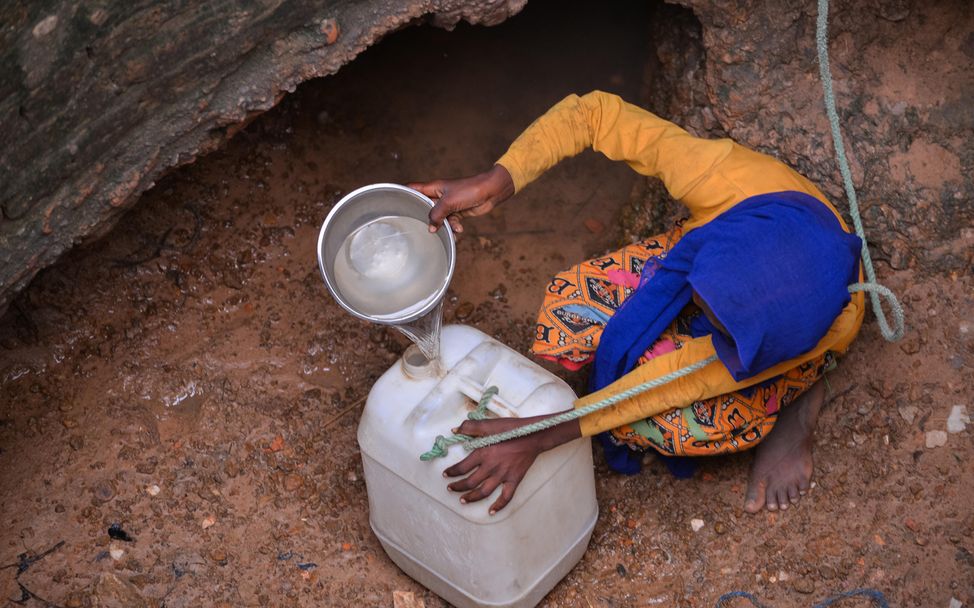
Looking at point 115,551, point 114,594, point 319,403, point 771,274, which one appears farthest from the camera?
point 319,403

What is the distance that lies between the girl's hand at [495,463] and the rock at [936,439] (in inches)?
32.6

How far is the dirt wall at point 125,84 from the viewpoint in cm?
157

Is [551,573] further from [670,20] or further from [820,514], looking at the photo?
[670,20]

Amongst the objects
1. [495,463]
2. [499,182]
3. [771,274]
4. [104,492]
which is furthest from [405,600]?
[771,274]

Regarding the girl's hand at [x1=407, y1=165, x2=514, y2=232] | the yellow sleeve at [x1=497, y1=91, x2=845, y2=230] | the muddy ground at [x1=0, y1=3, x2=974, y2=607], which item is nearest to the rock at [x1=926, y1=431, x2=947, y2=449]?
the muddy ground at [x1=0, y1=3, x2=974, y2=607]

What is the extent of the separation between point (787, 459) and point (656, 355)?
404 millimetres

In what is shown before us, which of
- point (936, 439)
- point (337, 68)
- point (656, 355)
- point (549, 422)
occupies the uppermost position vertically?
point (337, 68)

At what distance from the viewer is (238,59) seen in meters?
1.83

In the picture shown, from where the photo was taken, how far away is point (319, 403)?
2350 millimetres

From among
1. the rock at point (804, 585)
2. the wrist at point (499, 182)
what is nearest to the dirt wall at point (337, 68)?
the wrist at point (499, 182)

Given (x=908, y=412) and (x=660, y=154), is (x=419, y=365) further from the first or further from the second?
(x=908, y=412)

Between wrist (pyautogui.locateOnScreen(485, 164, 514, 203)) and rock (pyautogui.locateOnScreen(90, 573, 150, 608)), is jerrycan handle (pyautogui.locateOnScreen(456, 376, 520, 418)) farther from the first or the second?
rock (pyautogui.locateOnScreen(90, 573, 150, 608))

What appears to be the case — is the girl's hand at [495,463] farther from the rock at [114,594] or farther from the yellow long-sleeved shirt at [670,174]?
A: the rock at [114,594]

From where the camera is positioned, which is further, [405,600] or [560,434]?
[405,600]
